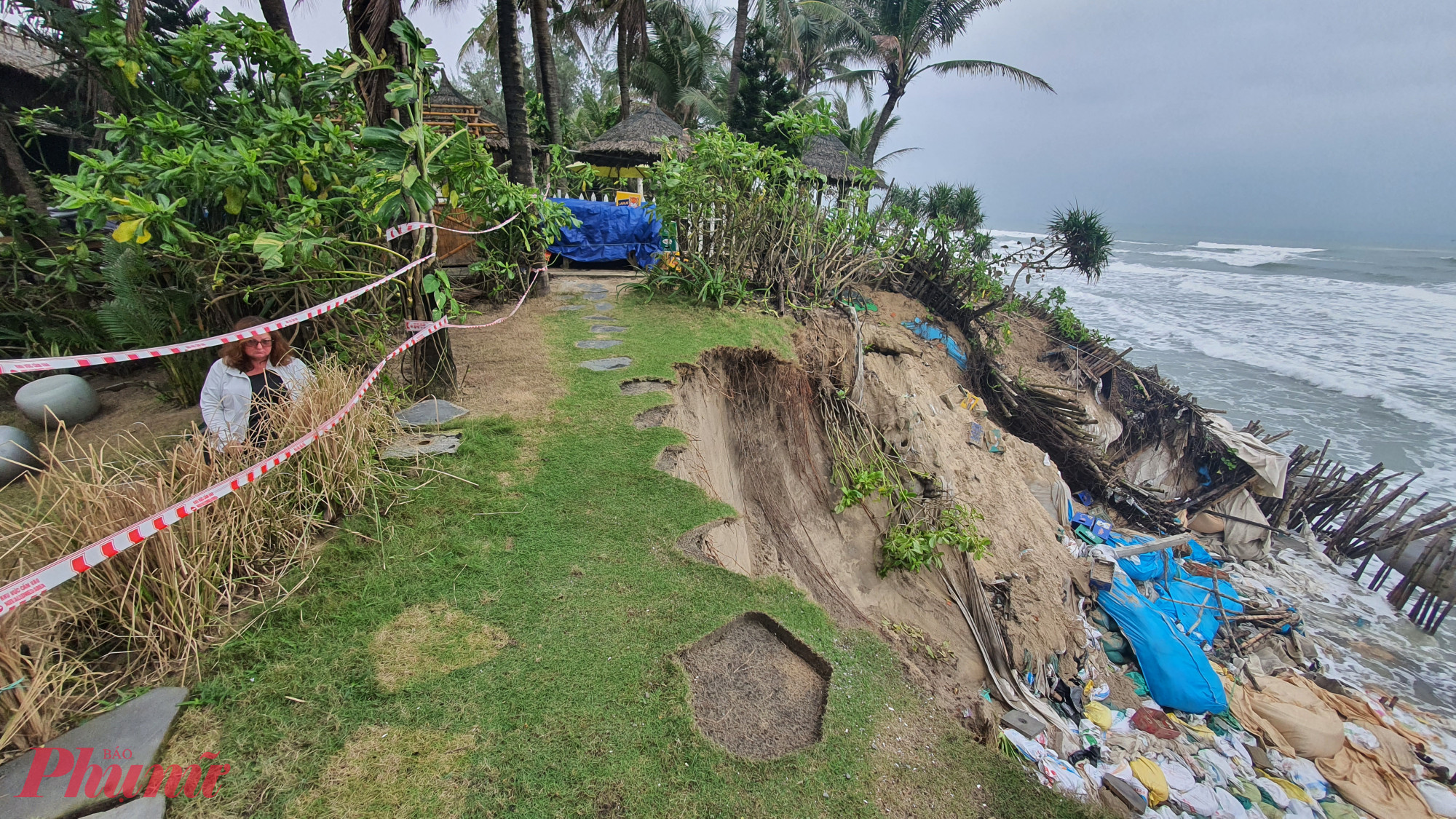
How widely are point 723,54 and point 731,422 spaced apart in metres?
21.8

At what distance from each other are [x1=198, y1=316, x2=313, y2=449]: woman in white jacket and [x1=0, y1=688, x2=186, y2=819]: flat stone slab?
1362 mm

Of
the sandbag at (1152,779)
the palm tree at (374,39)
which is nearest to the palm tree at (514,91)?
the palm tree at (374,39)

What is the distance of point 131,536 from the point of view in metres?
2.02

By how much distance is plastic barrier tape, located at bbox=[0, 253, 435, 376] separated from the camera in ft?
6.85

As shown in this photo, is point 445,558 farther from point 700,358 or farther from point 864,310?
point 864,310

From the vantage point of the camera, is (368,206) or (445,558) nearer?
(445,558)

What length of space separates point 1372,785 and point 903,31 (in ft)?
64.7

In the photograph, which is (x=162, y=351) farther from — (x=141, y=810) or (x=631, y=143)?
(x=631, y=143)

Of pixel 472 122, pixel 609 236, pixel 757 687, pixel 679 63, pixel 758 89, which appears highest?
pixel 679 63

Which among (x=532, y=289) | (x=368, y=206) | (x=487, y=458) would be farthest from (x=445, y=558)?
(x=532, y=289)

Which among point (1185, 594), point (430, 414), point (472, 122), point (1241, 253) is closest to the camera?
point (430, 414)

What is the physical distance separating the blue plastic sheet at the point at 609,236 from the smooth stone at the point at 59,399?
5150 millimetres

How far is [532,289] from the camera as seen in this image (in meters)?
7.13

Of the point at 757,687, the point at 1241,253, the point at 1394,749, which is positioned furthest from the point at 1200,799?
the point at 1241,253
